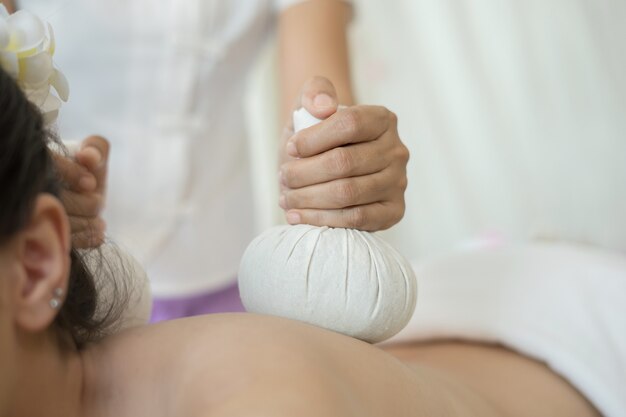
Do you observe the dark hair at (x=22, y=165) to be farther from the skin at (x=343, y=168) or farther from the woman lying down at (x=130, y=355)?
the skin at (x=343, y=168)

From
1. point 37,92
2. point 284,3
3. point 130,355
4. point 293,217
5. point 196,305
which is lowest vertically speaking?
point 196,305

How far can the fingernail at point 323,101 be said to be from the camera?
2.56ft

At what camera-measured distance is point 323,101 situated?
79cm

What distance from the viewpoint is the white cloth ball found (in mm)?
720

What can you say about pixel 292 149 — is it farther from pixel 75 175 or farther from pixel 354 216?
pixel 75 175

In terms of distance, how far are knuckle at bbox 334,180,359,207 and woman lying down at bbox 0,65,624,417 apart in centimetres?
13

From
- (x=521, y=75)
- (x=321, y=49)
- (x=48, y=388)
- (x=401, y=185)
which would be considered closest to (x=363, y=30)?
(x=521, y=75)

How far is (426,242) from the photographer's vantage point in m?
1.77

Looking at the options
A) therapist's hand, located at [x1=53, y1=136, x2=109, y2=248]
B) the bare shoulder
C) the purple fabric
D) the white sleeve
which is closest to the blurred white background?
the purple fabric

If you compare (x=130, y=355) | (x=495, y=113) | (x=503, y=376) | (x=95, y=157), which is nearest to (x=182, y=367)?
(x=130, y=355)

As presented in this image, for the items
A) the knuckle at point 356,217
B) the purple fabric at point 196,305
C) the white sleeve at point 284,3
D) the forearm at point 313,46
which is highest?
the white sleeve at point 284,3

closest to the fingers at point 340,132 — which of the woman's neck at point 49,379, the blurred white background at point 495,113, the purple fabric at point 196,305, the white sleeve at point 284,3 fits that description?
the woman's neck at point 49,379

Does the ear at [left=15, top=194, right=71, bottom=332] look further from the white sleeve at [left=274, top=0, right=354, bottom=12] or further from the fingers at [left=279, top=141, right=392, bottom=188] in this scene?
the white sleeve at [left=274, top=0, right=354, bottom=12]

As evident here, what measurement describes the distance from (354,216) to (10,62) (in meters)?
0.34
